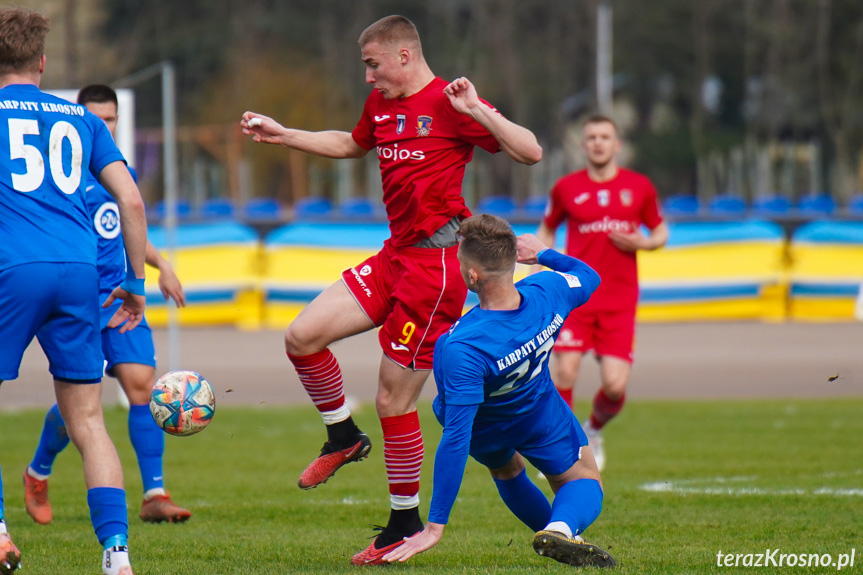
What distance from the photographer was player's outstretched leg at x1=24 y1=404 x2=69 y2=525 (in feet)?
23.0

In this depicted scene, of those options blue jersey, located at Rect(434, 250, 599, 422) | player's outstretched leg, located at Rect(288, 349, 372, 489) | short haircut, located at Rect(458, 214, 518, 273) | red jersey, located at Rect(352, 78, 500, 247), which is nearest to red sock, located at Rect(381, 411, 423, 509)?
player's outstretched leg, located at Rect(288, 349, 372, 489)

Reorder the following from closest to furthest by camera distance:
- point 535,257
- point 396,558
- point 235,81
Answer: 1. point 396,558
2. point 535,257
3. point 235,81

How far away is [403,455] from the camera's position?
5.80 metres

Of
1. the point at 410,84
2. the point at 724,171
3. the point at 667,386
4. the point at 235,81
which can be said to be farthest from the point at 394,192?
the point at 235,81

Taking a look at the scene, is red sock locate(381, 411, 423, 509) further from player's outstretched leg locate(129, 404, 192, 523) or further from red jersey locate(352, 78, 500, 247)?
player's outstretched leg locate(129, 404, 192, 523)

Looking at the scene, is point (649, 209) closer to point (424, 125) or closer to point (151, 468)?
point (424, 125)

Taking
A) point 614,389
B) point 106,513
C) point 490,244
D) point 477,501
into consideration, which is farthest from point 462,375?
point 614,389

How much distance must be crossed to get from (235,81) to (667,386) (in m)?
24.6

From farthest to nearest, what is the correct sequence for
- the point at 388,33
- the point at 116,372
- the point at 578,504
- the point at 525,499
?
1. the point at 116,372
2. the point at 388,33
3. the point at 525,499
4. the point at 578,504

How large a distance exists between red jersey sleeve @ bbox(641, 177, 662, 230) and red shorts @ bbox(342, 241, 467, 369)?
349 cm

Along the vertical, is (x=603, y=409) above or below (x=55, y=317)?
below

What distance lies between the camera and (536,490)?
221 inches

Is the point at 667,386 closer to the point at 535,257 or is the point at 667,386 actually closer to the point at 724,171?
the point at 535,257
